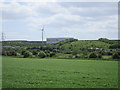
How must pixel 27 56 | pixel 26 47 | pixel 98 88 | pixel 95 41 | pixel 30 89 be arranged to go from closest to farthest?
pixel 30 89, pixel 98 88, pixel 27 56, pixel 26 47, pixel 95 41

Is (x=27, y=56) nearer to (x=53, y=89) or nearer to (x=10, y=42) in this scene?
(x=10, y=42)

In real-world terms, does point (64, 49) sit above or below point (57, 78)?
above

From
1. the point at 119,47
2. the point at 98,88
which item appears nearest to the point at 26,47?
the point at 119,47

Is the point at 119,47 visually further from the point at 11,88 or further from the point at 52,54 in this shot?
the point at 11,88

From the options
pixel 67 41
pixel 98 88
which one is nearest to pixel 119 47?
pixel 67 41

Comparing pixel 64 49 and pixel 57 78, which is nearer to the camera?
pixel 57 78

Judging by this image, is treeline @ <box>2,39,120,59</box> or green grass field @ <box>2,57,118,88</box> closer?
green grass field @ <box>2,57,118,88</box>

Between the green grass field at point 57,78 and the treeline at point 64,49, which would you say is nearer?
the green grass field at point 57,78

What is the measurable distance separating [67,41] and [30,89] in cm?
9877

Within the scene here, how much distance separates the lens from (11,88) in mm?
13023

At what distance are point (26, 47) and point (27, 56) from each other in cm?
1936

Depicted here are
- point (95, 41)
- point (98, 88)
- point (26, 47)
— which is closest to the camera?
point (98, 88)

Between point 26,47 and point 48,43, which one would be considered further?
point 48,43

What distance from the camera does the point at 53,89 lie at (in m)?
13.0
